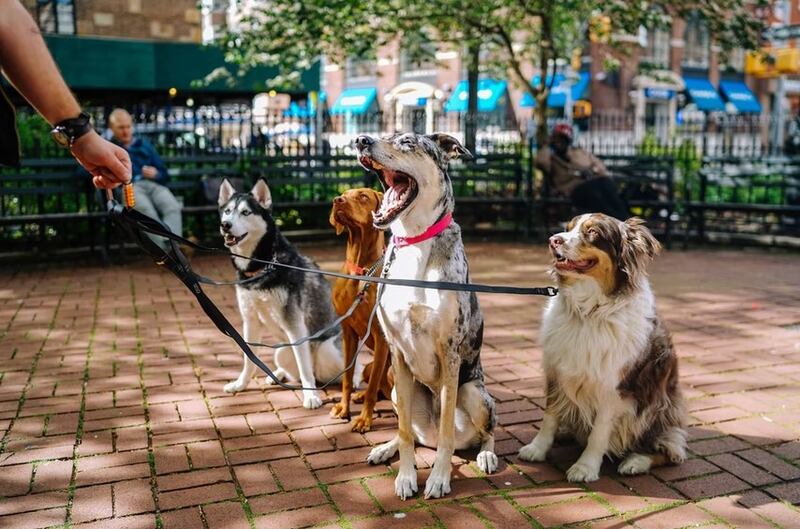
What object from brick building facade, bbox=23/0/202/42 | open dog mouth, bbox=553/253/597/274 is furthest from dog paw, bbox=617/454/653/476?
brick building facade, bbox=23/0/202/42

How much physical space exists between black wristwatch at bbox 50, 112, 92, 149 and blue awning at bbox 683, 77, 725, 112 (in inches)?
1504

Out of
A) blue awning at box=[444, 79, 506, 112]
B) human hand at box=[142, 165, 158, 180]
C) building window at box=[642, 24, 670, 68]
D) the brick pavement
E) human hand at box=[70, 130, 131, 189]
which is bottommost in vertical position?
the brick pavement

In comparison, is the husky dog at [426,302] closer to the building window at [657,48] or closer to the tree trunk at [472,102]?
the tree trunk at [472,102]

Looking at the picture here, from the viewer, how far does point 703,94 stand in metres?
37.0

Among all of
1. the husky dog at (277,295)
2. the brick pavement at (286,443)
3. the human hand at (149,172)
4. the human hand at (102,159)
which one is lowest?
the brick pavement at (286,443)

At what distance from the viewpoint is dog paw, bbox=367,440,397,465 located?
12.6ft

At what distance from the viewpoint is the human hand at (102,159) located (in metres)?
2.59

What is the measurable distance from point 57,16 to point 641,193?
13838 mm

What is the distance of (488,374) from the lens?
534 cm

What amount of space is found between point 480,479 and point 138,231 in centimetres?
203

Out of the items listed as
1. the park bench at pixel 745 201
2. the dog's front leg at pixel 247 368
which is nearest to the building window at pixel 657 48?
the park bench at pixel 745 201

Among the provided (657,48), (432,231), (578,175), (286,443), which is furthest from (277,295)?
(657,48)

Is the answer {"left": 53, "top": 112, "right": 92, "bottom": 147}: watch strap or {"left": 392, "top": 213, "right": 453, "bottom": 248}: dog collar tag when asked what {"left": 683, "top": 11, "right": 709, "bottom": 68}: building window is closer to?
{"left": 392, "top": 213, "right": 453, "bottom": 248}: dog collar tag

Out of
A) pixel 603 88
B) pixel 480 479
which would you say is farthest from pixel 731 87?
pixel 480 479
